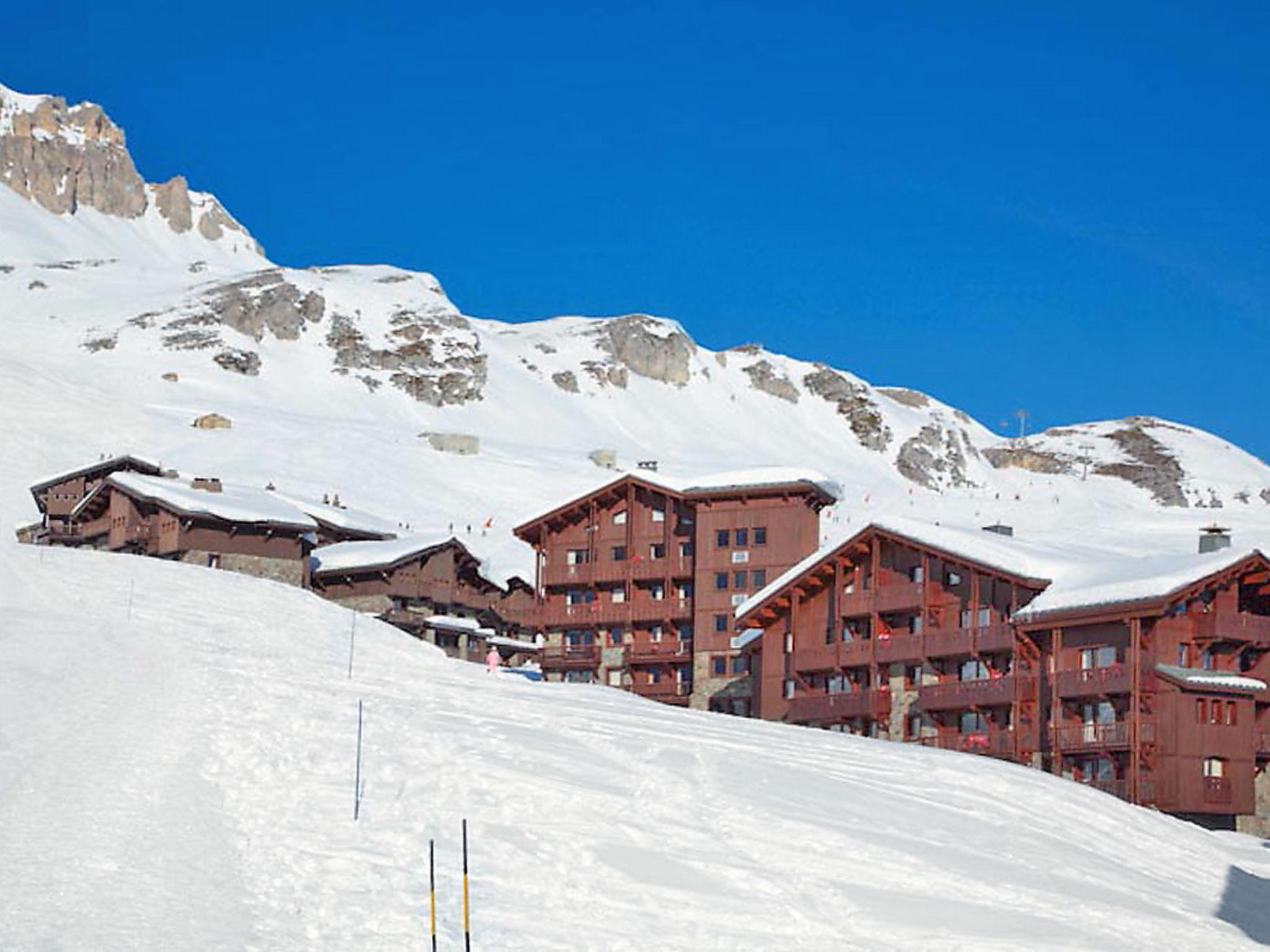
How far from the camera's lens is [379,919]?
21.9 metres

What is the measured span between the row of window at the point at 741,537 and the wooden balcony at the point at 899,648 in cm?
1297

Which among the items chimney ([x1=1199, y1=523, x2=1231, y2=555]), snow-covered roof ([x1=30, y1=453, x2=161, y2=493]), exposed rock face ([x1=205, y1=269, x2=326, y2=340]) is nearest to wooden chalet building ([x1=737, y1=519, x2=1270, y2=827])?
chimney ([x1=1199, y1=523, x2=1231, y2=555])

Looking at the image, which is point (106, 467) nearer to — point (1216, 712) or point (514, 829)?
point (1216, 712)

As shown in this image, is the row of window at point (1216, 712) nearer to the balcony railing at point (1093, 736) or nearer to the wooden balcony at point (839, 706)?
the balcony railing at point (1093, 736)

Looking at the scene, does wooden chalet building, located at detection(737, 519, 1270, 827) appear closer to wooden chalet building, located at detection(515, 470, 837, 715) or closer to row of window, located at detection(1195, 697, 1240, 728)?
row of window, located at detection(1195, 697, 1240, 728)

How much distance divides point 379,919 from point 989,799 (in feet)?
56.5

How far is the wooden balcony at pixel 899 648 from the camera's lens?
58938 millimetres

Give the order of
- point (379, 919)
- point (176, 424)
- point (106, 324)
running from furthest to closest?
point (106, 324) → point (176, 424) → point (379, 919)

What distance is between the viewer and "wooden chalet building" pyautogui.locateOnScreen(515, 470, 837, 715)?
7231 cm

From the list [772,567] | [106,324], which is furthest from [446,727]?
[106,324]

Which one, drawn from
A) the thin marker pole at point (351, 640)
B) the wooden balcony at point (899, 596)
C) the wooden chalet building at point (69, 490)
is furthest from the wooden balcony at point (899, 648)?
the wooden chalet building at point (69, 490)

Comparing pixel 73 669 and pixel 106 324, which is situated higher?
pixel 106 324

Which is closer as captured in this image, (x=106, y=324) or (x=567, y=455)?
(x=567, y=455)

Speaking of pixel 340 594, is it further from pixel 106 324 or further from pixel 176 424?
pixel 106 324
